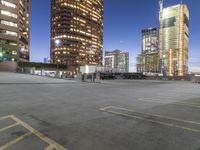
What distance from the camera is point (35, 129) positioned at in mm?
4910

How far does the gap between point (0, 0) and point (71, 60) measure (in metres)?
112

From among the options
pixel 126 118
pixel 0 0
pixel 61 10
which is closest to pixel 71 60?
pixel 61 10

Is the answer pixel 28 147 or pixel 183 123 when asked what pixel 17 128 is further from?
pixel 183 123

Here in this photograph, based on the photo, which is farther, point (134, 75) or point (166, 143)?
point (134, 75)

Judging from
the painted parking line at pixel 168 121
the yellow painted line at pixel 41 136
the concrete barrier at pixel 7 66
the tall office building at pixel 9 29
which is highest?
the tall office building at pixel 9 29

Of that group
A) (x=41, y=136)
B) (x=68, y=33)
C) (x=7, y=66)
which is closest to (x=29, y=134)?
(x=41, y=136)

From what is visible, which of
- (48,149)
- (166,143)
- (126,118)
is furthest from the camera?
(126,118)

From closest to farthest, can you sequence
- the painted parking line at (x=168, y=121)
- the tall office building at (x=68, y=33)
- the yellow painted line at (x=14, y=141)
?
the yellow painted line at (x=14, y=141) → the painted parking line at (x=168, y=121) → the tall office building at (x=68, y=33)

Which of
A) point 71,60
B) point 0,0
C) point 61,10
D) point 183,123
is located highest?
point 61,10

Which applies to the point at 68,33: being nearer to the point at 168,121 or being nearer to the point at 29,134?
the point at 168,121

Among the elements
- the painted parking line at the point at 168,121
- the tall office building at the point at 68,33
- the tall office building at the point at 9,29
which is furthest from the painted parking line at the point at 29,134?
the tall office building at the point at 68,33

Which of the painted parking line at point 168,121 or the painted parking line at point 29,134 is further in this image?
the painted parking line at point 168,121

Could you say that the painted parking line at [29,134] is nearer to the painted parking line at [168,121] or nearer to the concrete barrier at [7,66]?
the painted parking line at [168,121]

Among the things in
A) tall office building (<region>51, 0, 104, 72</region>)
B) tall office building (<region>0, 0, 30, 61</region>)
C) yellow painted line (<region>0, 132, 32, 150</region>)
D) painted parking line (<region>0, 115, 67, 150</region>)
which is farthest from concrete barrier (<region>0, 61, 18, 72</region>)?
tall office building (<region>51, 0, 104, 72</region>)
